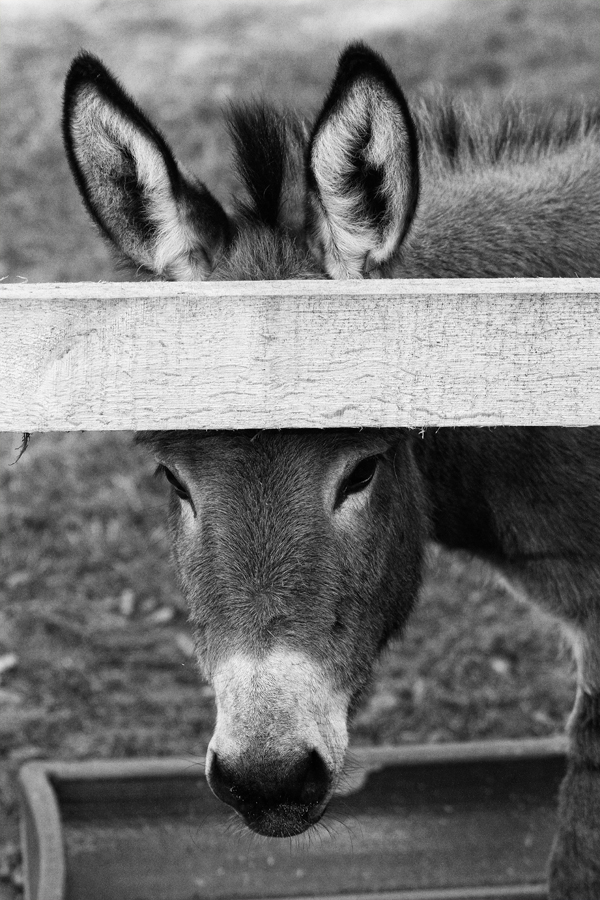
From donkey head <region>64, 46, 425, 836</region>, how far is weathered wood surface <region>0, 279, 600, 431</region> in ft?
1.09

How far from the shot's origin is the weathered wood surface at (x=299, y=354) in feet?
7.06

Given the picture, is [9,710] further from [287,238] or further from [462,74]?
[462,74]

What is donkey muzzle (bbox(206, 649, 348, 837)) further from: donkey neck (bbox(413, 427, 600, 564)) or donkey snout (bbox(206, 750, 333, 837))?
donkey neck (bbox(413, 427, 600, 564))

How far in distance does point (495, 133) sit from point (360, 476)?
4.93 feet

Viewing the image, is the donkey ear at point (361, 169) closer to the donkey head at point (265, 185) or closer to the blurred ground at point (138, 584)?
the donkey head at point (265, 185)

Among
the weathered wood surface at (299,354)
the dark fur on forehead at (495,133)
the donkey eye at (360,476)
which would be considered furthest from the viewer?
the dark fur on forehead at (495,133)

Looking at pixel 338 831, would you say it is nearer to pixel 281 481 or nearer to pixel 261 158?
pixel 281 481

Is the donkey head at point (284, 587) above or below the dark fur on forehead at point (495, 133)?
below

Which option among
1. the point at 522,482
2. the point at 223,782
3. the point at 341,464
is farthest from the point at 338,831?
the point at 341,464

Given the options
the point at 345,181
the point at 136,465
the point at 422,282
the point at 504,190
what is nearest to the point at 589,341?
the point at 422,282

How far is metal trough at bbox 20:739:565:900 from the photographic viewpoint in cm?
372

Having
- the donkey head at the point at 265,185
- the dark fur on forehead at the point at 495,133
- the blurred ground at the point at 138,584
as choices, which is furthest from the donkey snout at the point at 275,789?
the dark fur on forehead at the point at 495,133

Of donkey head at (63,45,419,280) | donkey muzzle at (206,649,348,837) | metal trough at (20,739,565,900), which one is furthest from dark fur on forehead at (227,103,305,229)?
metal trough at (20,739,565,900)

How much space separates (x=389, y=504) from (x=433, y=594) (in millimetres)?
2821
